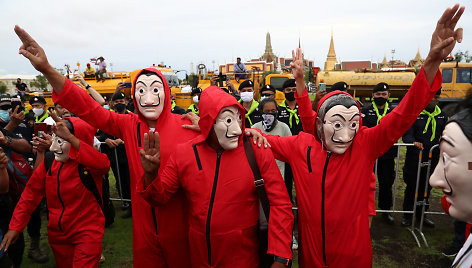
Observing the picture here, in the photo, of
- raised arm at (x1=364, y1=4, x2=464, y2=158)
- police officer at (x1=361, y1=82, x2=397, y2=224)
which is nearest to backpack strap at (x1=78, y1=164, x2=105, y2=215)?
raised arm at (x1=364, y1=4, x2=464, y2=158)

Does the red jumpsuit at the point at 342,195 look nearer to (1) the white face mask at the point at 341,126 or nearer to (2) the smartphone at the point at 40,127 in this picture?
(1) the white face mask at the point at 341,126

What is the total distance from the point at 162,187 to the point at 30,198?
168cm

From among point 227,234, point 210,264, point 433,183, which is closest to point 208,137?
point 227,234

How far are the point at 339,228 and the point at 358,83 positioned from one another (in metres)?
14.8

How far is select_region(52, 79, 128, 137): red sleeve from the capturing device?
7.49 feet

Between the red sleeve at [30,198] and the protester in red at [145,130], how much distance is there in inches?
31.8

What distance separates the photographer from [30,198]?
266cm

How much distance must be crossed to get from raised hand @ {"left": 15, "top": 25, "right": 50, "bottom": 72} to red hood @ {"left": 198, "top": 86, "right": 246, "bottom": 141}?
1.29 m

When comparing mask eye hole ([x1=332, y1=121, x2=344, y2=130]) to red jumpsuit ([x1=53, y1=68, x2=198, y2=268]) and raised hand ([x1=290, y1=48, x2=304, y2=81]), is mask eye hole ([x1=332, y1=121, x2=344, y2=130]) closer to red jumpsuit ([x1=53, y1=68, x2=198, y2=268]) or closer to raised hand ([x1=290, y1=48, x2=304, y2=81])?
raised hand ([x1=290, y1=48, x2=304, y2=81])

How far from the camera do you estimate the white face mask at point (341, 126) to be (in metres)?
1.94

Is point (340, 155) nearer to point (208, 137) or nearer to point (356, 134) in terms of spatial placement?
point (356, 134)

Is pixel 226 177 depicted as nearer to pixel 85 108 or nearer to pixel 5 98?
pixel 85 108

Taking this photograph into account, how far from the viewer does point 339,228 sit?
76.2 inches

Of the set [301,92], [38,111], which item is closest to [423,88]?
[301,92]
